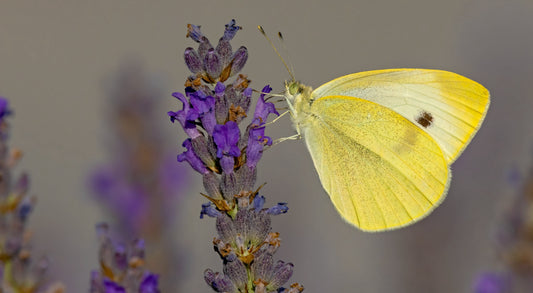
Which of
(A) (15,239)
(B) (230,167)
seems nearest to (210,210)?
(B) (230,167)

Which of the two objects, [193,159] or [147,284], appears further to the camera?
[193,159]

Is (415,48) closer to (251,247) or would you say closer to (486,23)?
(486,23)

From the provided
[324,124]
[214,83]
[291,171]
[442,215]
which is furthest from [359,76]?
[291,171]

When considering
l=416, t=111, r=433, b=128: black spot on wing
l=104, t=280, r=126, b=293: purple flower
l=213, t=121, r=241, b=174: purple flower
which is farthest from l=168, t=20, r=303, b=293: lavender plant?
l=416, t=111, r=433, b=128: black spot on wing

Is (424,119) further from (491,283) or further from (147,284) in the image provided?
(147,284)

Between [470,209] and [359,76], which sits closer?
[359,76]

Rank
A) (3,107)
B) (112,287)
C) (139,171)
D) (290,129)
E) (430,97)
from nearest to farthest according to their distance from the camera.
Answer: (112,287)
(3,107)
(430,97)
(139,171)
(290,129)

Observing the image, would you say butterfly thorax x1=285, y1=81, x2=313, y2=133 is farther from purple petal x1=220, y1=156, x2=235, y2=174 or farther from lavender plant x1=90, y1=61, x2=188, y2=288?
purple petal x1=220, y1=156, x2=235, y2=174

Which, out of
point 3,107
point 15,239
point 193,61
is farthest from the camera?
point 193,61
